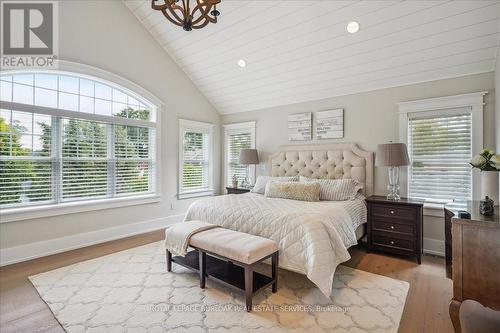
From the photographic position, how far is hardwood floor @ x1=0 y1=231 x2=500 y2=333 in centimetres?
154

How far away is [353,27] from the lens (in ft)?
10.4

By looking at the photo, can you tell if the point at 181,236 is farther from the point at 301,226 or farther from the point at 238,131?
the point at 238,131

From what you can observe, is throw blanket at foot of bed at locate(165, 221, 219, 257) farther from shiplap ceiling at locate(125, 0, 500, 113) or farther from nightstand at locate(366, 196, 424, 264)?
shiplap ceiling at locate(125, 0, 500, 113)

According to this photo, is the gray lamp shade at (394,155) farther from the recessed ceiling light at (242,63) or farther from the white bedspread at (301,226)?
the recessed ceiling light at (242,63)

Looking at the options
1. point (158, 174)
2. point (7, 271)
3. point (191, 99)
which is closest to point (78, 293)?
point (7, 271)

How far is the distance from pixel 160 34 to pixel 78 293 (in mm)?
4132

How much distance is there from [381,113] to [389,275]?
233cm

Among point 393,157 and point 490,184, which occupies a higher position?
point 393,157

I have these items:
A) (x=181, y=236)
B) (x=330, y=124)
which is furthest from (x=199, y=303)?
(x=330, y=124)

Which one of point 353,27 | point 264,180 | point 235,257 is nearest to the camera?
point 235,257

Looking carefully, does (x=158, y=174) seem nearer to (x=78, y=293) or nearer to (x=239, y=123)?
(x=239, y=123)

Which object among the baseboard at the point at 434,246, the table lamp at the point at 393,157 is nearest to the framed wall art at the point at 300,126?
the table lamp at the point at 393,157

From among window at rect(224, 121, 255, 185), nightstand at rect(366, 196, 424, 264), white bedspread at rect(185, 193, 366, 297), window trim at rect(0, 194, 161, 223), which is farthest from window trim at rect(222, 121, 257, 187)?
nightstand at rect(366, 196, 424, 264)

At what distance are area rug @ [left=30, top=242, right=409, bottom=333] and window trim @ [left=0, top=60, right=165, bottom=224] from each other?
946mm
